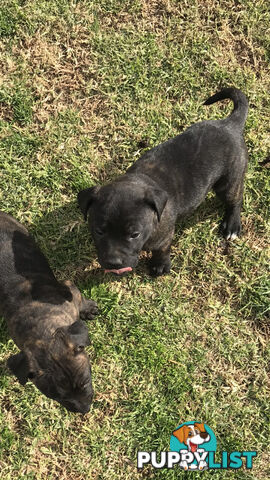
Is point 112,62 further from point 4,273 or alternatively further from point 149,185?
point 4,273

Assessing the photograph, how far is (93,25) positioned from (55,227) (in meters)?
2.85

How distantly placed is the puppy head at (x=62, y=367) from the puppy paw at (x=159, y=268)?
5.58ft

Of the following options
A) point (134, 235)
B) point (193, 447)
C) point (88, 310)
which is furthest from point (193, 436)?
point (134, 235)

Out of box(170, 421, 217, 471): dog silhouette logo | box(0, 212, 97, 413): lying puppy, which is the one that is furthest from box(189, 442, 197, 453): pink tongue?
box(0, 212, 97, 413): lying puppy

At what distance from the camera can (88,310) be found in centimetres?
550

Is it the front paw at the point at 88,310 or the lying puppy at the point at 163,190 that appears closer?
the lying puppy at the point at 163,190

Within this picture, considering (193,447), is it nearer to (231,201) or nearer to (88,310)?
(88,310)

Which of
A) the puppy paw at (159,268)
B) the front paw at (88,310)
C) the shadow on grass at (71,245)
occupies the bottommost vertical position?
the front paw at (88,310)

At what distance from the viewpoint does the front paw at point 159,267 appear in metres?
5.59

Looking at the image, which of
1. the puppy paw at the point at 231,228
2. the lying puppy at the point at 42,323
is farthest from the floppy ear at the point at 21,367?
the puppy paw at the point at 231,228

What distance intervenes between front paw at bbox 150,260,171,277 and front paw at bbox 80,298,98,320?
2.79ft

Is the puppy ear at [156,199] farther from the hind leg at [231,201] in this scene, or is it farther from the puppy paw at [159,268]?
the puppy paw at [159,268]

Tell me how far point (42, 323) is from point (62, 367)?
56 centimetres

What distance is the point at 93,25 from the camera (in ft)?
20.3
